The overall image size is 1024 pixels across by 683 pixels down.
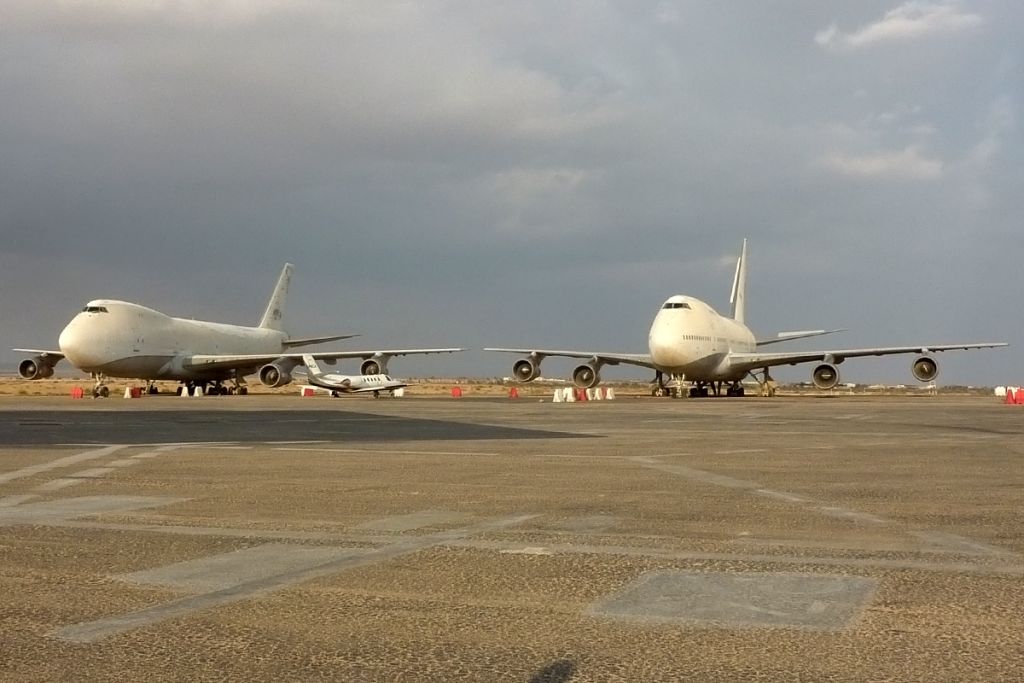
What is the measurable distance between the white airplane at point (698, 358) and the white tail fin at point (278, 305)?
105 feet

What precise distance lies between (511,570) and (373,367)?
187 feet

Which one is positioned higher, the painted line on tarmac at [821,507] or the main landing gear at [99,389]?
the main landing gear at [99,389]

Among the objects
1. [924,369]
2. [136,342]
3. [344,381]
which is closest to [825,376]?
[924,369]

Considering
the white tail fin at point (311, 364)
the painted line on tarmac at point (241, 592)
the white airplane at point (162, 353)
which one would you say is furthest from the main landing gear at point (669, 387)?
the painted line on tarmac at point (241, 592)

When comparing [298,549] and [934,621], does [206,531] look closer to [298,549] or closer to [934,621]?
[298,549]

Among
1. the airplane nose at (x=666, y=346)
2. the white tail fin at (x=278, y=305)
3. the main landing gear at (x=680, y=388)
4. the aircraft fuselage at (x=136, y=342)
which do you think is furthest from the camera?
the white tail fin at (x=278, y=305)

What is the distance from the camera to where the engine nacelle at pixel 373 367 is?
202 ft

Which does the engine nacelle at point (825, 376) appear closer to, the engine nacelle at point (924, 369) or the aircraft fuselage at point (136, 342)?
the engine nacelle at point (924, 369)

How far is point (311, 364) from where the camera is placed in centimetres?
6009

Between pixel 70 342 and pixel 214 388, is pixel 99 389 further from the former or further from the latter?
pixel 214 388

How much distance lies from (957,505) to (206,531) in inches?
244

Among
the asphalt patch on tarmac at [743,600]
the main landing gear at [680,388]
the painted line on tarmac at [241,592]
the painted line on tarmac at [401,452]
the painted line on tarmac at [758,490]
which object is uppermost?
the main landing gear at [680,388]

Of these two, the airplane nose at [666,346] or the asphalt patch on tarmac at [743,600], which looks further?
the airplane nose at [666,346]

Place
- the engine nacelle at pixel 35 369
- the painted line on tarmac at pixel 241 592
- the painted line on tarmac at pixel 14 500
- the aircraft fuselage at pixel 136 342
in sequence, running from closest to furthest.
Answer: the painted line on tarmac at pixel 241 592
the painted line on tarmac at pixel 14 500
the aircraft fuselage at pixel 136 342
the engine nacelle at pixel 35 369
